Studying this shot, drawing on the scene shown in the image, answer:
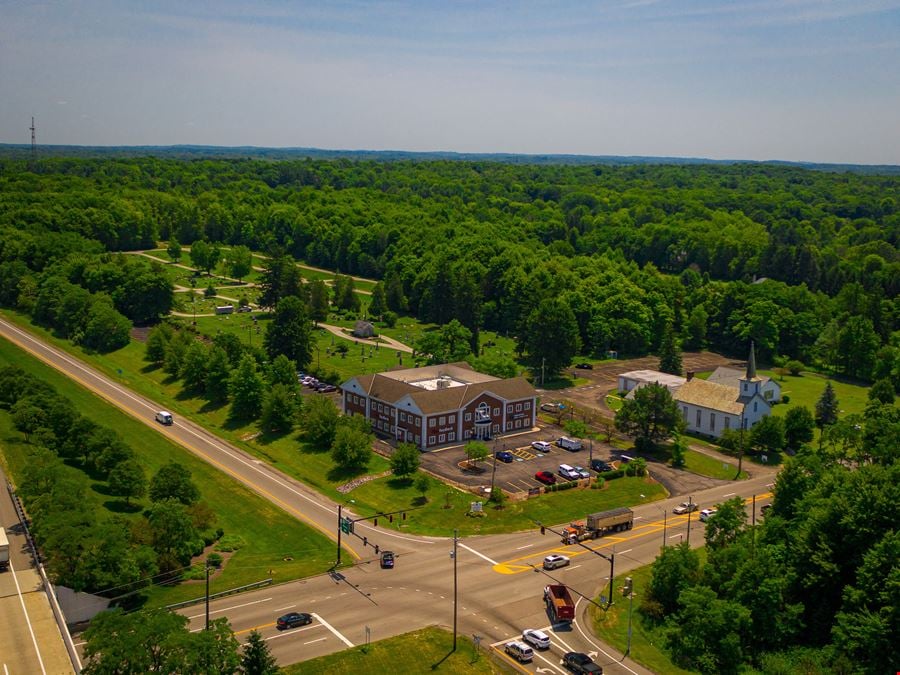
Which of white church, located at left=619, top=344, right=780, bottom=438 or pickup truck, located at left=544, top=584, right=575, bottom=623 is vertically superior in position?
white church, located at left=619, top=344, right=780, bottom=438

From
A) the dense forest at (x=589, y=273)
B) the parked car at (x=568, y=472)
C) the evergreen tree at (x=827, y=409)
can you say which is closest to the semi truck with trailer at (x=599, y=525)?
the parked car at (x=568, y=472)

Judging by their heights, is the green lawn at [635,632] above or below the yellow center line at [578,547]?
below

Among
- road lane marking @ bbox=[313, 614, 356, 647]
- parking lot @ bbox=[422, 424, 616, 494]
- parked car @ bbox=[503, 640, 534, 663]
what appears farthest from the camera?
parking lot @ bbox=[422, 424, 616, 494]

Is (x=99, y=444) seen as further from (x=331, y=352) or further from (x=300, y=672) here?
(x=331, y=352)

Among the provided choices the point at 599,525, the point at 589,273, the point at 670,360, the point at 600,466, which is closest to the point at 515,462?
the point at 600,466

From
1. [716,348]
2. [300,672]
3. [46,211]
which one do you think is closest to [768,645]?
[300,672]

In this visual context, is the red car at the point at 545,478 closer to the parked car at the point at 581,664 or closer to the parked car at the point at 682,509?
the parked car at the point at 682,509

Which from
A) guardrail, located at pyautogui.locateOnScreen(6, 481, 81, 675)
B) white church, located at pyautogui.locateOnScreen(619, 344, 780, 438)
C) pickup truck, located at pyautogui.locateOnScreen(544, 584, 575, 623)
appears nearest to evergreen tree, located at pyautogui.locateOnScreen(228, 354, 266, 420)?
guardrail, located at pyautogui.locateOnScreen(6, 481, 81, 675)

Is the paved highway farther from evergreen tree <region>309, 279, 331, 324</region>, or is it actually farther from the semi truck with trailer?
evergreen tree <region>309, 279, 331, 324</region>
